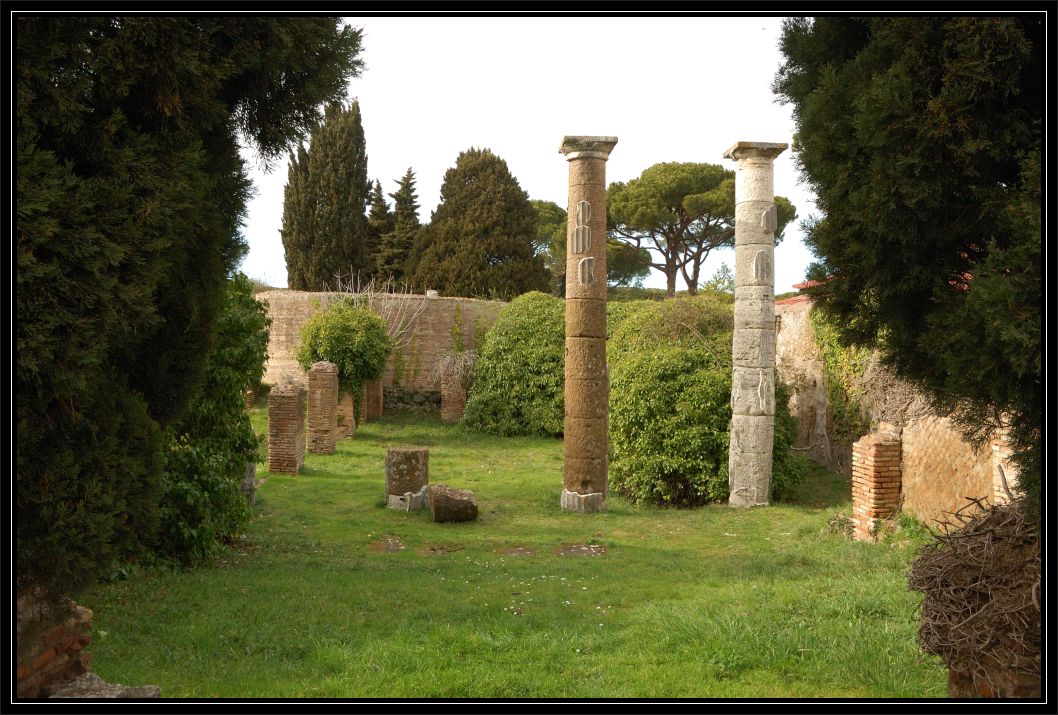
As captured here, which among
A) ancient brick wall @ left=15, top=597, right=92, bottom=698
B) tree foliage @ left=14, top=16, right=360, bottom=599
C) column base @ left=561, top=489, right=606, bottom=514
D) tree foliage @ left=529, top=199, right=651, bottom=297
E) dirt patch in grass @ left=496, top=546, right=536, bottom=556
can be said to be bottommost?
dirt patch in grass @ left=496, top=546, right=536, bottom=556

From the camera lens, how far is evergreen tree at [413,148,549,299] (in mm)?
28875

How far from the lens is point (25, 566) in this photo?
3.17m

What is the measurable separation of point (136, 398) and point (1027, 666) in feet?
12.7

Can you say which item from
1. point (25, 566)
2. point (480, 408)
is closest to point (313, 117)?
point (25, 566)

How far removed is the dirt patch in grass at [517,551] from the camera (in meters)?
8.13

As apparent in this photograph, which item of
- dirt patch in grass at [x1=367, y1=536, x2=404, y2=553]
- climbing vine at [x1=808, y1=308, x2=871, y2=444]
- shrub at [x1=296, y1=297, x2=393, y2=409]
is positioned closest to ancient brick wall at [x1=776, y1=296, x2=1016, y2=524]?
climbing vine at [x1=808, y1=308, x2=871, y2=444]

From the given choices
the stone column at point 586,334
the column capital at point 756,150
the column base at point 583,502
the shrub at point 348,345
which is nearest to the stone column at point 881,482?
the column base at point 583,502

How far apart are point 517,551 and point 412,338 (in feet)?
44.0

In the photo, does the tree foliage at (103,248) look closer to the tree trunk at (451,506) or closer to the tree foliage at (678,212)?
the tree trunk at (451,506)

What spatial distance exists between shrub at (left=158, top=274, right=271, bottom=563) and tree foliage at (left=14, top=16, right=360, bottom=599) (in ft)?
9.84

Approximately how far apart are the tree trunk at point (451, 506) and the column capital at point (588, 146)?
478 centimetres

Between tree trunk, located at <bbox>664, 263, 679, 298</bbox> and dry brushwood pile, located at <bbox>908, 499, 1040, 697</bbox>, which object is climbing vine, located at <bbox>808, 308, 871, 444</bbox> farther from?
tree trunk, located at <bbox>664, 263, 679, 298</bbox>

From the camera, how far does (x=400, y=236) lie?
31.2 m

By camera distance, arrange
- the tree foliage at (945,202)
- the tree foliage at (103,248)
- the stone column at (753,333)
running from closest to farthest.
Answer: the tree foliage at (945,202), the tree foliage at (103,248), the stone column at (753,333)
